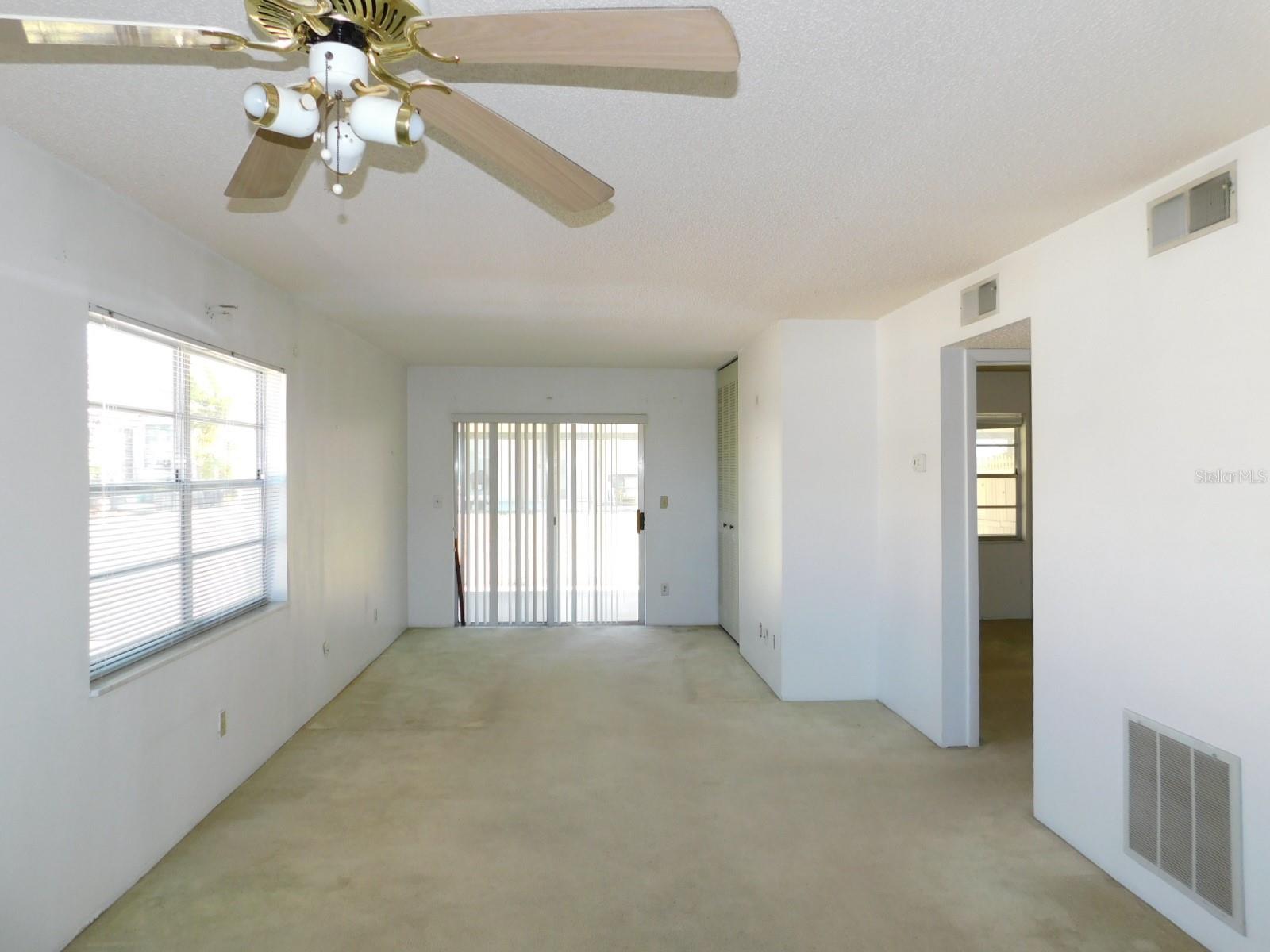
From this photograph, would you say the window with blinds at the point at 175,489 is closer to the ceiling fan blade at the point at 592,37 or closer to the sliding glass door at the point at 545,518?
the ceiling fan blade at the point at 592,37

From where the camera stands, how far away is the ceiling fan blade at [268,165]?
5.15ft

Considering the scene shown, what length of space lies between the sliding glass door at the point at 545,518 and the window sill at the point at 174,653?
314cm

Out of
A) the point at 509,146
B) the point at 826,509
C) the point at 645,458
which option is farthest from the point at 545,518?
the point at 509,146

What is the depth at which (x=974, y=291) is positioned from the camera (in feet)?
11.9

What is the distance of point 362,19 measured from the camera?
3.76ft

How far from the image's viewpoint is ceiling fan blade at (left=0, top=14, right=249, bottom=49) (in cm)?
110

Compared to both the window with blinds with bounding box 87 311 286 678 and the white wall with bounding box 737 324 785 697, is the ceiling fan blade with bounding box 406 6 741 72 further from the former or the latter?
the white wall with bounding box 737 324 785 697

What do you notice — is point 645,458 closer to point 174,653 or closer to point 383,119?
point 174,653

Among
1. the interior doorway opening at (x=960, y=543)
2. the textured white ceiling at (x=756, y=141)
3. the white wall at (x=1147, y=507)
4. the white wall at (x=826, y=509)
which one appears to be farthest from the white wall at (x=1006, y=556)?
the white wall at (x=1147, y=507)

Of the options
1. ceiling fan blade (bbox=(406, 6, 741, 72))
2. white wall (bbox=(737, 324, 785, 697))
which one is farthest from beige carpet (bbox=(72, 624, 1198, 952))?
ceiling fan blade (bbox=(406, 6, 741, 72))

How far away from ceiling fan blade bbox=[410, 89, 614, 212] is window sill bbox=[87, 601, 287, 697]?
7.32 feet

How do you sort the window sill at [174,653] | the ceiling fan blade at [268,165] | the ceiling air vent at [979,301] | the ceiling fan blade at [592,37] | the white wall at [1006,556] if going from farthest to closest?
1. the white wall at [1006,556]
2. the ceiling air vent at [979,301]
3. the window sill at [174,653]
4. the ceiling fan blade at [268,165]
5. the ceiling fan blade at [592,37]

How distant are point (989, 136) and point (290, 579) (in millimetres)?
3834

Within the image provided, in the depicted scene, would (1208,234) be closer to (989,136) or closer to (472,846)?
(989,136)
